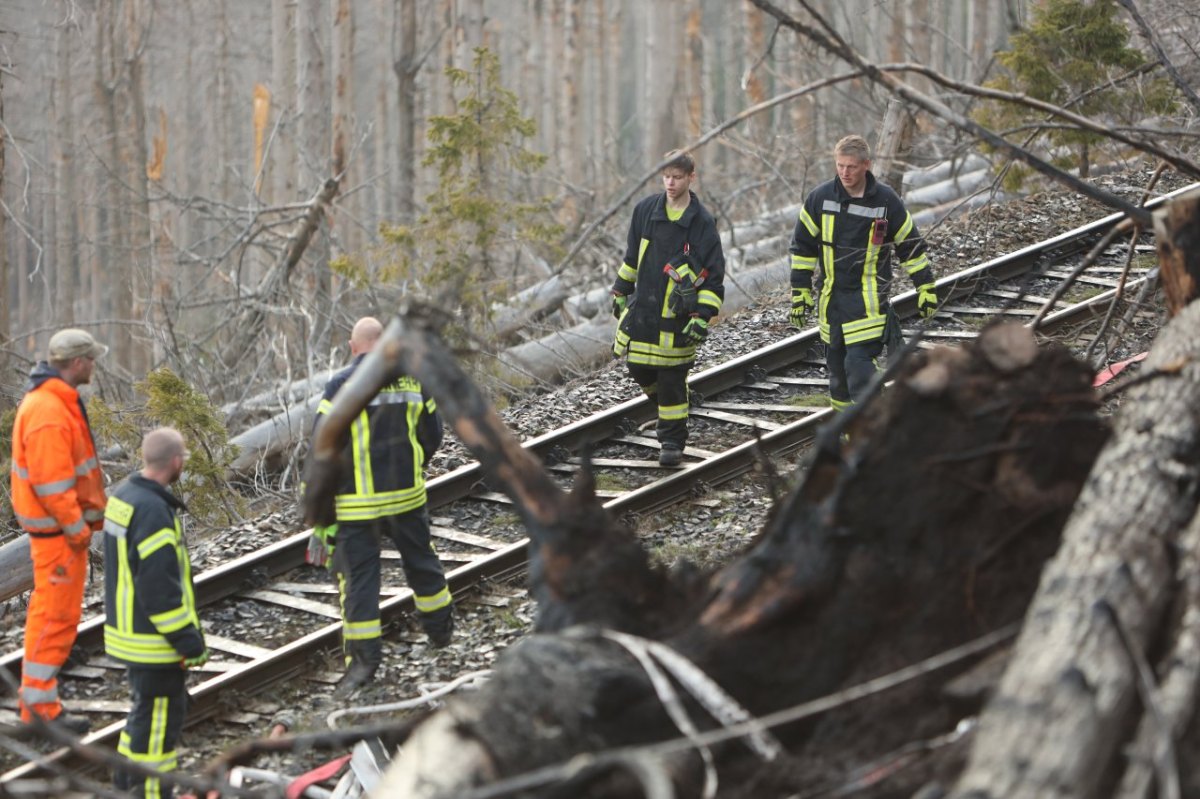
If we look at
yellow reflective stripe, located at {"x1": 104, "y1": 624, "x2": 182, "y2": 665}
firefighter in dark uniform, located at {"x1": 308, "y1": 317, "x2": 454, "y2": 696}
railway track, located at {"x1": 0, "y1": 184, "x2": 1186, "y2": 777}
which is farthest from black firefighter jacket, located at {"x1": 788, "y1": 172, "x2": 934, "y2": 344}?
yellow reflective stripe, located at {"x1": 104, "y1": 624, "x2": 182, "y2": 665}

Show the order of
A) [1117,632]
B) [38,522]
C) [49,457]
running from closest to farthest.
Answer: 1. [1117,632]
2. [49,457]
3. [38,522]

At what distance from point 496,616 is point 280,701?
1.23 m

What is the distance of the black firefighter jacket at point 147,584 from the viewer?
211 inches

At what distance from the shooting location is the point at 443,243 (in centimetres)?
1312

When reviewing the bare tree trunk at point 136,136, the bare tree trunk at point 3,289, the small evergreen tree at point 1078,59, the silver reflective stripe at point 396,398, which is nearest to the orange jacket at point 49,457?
the silver reflective stripe at point 396,398

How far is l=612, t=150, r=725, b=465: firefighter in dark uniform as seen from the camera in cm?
805

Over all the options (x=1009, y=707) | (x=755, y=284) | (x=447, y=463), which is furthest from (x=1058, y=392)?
(x=755, y=284)

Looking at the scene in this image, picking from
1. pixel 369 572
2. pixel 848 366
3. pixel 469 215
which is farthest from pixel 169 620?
pixel 469 215

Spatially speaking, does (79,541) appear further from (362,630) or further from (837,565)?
(837,565)

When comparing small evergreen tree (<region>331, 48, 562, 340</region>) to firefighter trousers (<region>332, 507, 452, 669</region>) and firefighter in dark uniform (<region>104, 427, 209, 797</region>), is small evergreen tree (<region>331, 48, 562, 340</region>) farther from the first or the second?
firefighter in dark uniform (<region>104, 427, 209, 797</region>)

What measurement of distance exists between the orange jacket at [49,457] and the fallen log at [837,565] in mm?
3346

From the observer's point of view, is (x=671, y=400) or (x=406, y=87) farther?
(x=406, y=87)

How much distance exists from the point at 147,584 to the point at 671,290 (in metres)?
3.96

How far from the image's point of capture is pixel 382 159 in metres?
35.4
